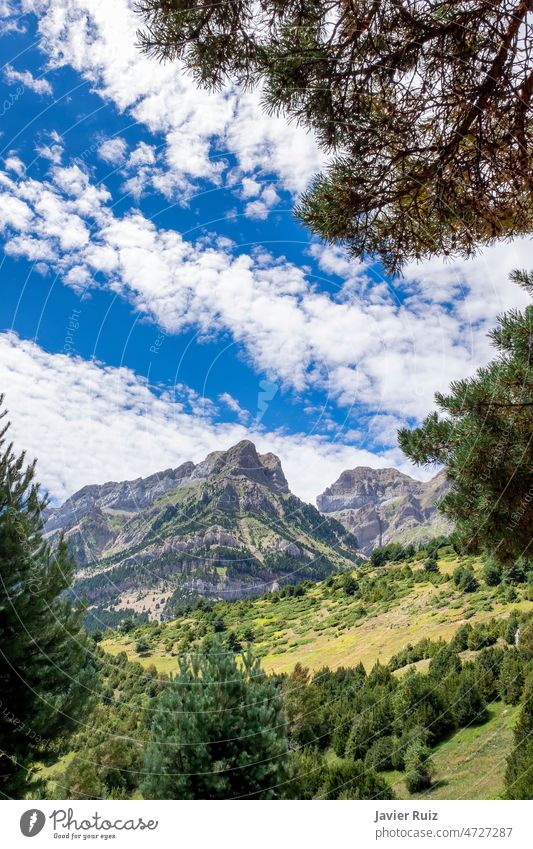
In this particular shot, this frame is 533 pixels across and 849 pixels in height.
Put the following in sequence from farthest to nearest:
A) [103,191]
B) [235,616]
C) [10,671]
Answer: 1. [235,616]
2. [10,671]
3. [103,191]

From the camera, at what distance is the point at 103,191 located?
184 inches

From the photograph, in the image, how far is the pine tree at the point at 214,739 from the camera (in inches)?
281

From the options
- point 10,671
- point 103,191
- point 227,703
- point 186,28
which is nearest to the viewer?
point 186,28

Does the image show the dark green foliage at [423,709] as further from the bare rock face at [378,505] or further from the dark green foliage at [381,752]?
the bare rock face at [378,505]

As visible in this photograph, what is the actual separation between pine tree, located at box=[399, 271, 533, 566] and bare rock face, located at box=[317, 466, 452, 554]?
38cm

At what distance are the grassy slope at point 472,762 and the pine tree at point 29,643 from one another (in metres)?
Result: 8.40

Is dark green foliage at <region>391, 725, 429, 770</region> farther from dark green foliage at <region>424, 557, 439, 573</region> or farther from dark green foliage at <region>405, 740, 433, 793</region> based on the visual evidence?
dark green foliage at <region>424, 557, 439, 573</region>

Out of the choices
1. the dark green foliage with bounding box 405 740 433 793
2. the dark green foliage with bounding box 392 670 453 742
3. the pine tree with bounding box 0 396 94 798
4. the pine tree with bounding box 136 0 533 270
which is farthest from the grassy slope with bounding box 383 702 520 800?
the pine tree with bounding box 136 0 533 270

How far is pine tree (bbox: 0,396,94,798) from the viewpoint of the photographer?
6598 millimetres

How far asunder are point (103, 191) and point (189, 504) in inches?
549

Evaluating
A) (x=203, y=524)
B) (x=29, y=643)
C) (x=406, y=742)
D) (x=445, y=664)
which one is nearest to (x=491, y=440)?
(x=29, y=643)
